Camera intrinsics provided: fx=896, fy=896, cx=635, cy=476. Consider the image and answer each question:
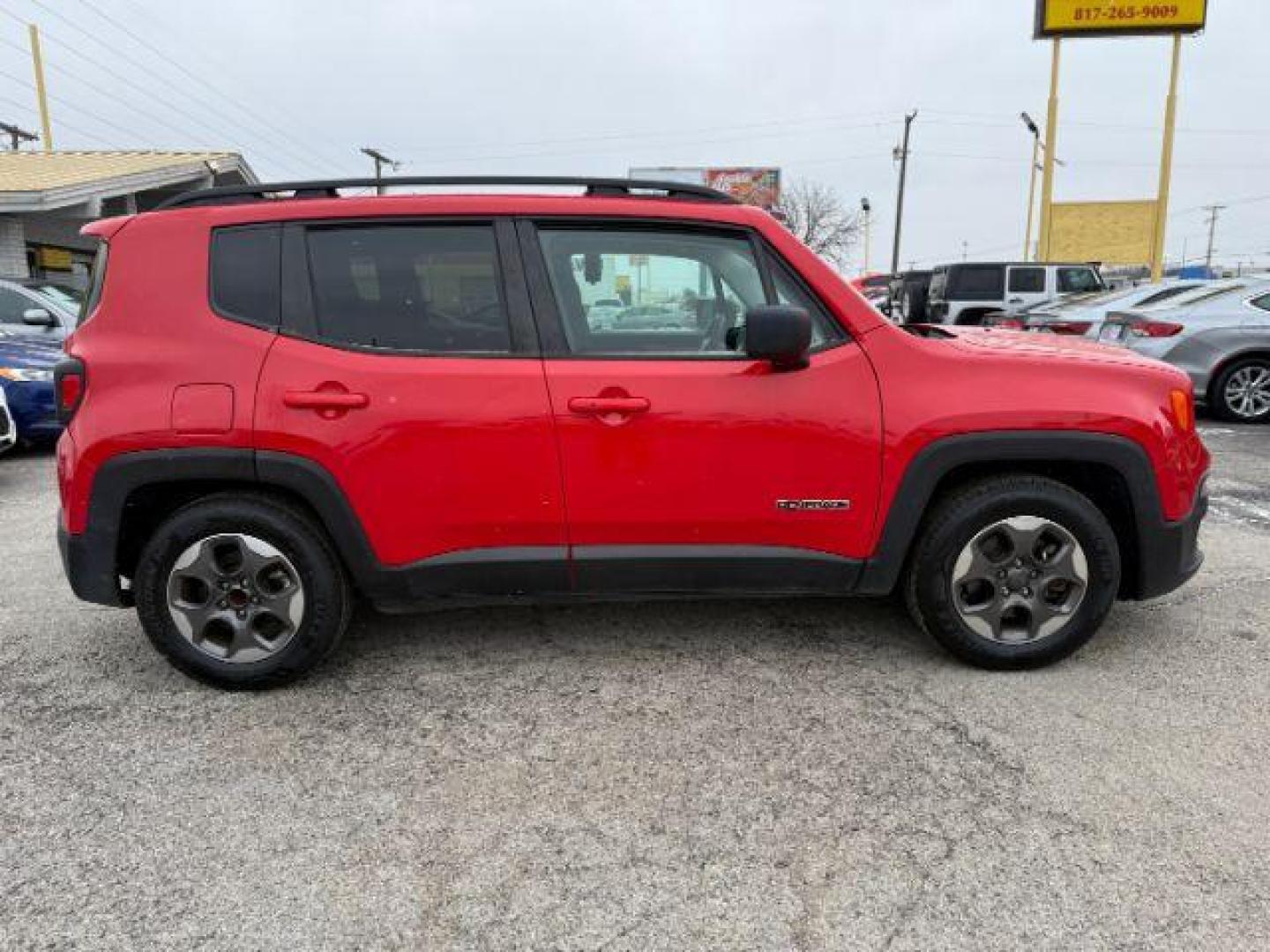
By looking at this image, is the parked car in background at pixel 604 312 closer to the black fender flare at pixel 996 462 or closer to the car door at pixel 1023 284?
the black fender flare at pixel 996 462

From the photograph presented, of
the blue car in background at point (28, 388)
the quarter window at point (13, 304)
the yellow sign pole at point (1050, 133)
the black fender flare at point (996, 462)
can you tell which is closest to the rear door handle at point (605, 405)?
the black fender flare at point (996, 462)

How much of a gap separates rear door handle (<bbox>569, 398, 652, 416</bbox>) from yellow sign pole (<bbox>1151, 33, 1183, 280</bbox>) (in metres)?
25.5

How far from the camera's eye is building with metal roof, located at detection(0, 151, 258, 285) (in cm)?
1354

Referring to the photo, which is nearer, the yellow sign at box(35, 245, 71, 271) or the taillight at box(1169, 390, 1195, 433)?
the taillight at box(1169, 390, 1195, 433)

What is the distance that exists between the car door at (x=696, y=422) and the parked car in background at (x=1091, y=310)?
26.0 ft

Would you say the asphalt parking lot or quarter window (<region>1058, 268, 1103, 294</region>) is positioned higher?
quarter window (<region>1058, 268, 1103, 294</region>)

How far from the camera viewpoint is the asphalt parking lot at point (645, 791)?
6.61 feet

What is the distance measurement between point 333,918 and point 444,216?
2.14m

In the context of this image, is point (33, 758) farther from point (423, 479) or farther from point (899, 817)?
point (899, 817)

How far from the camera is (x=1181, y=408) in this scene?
319 centimetres

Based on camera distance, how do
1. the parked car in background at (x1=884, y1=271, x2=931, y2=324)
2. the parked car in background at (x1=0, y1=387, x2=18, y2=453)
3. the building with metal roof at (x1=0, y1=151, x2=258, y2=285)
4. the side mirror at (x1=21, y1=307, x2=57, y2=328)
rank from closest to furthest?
the parked car in background at (x1=0, y1=387, x2=18, y2=453) → the side mirror at (x1=21, y1=307, x2=57, y2=328) → the building with metal roof at (x1=0, y1=151, x2=258, y2=285) → the parked car in background at (x1=884, y1=271, x2=931, y2=324)

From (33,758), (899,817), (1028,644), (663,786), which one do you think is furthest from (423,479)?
(1028,644)

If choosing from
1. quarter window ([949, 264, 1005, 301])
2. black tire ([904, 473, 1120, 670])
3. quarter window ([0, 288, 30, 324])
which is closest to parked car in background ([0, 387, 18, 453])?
quarter window ([0, 288, 30, 324])

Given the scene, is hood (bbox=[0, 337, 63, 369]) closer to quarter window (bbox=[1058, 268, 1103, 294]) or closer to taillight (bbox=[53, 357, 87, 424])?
taillight (bbox=[53, 357, 87, 424])
